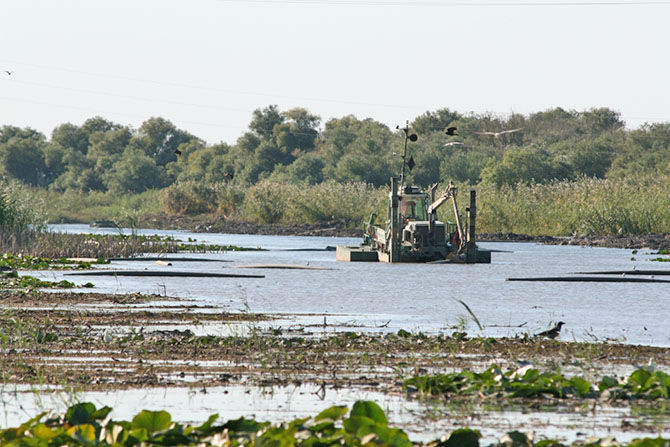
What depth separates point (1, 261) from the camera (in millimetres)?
30625

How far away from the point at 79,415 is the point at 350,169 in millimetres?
87401

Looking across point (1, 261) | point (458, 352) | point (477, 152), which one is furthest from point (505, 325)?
point (477, 152)

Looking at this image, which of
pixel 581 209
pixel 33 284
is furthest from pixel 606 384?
pixel 581 209

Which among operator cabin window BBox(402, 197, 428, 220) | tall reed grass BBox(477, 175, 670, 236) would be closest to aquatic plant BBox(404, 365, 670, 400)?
operator cabin window BBox(402, 197, 428, 220)

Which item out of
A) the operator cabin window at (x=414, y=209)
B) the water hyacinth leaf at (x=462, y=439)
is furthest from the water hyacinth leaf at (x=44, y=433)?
the operator cabin window at (x=414, y=209)

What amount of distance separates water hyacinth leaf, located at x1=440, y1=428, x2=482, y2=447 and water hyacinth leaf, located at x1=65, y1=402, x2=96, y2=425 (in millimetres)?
2658

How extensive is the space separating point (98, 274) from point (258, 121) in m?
98.8

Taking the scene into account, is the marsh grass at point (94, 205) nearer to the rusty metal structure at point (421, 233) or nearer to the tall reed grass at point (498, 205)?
the tall reed grass at point (498, 205)

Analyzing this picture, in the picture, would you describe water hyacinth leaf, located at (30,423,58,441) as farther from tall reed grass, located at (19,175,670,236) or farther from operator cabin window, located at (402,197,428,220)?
operator cabin window, located at (402,197,428,220)

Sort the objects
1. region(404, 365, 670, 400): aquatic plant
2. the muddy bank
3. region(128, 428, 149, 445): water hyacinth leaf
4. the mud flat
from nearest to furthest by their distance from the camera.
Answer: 1. region(128, 428, 149, 445): water hyacinth leaf
2. the mud flat
3. region(404, 365, 670, 400): aquatic plant
4. the muddy bank

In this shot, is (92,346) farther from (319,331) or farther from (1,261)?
(1,261)

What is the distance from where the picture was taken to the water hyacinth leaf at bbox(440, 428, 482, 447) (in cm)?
745

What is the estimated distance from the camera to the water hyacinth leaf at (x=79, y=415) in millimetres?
7926

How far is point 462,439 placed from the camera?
24.5ft
